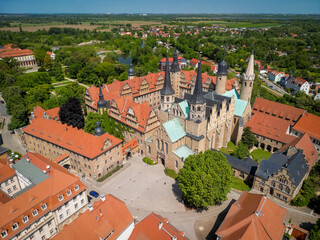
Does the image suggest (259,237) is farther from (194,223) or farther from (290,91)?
(290,91)

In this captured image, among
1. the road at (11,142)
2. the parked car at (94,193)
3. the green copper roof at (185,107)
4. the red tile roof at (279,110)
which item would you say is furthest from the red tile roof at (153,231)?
the red tile roof at (279,110)

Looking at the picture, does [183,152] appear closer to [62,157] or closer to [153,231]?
[153,231]

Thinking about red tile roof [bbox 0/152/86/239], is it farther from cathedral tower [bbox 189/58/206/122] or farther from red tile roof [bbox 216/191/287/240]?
cathedral tower [bbox 189/58/206/122]

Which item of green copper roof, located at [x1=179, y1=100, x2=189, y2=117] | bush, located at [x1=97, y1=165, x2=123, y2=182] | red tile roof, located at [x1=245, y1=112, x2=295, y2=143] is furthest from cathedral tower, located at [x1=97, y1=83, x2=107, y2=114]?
red tile roof, located at [x1=245, y1=112, x2=295, y2=143]

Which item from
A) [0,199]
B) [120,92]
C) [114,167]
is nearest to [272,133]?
[114,167]

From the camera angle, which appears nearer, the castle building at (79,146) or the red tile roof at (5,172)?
the red tile roof at (5,172)

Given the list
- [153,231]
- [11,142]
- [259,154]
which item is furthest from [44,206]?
[259,154]

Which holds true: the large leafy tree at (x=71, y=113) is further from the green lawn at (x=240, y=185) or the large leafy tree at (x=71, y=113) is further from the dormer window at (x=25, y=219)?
the green lawn at (x=240, y=185)
